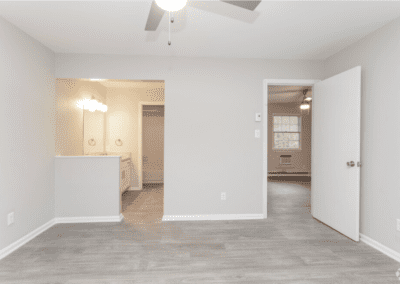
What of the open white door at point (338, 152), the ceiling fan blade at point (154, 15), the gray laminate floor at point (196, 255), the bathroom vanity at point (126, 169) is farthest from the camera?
the bathroom vanity at point (126, 169)

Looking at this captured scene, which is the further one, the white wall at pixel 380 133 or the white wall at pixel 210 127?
the white wall at pixel 210 127

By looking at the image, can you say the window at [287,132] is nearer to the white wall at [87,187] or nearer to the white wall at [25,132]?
the white wall at [87,187]

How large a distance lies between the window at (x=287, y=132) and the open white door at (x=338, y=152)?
444 centimetres

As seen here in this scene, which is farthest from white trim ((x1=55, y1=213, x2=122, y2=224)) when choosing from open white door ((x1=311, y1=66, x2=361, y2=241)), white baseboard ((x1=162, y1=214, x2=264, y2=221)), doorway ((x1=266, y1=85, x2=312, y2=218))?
doorway ((x1=266, y1=85, x2=312, y2=218))

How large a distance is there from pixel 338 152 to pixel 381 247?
3.51 ft

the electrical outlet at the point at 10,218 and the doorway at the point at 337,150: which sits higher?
the doorway at the point at 337,150

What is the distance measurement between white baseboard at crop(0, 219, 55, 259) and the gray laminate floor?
0.21ft

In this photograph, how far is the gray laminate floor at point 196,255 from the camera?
1839 mm

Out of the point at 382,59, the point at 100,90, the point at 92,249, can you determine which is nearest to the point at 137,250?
the point at 92,249

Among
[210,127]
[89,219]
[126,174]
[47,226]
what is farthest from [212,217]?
[126,174]

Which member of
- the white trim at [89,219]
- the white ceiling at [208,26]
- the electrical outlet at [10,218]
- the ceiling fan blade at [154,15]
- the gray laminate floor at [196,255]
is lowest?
the gray laminate floor at [196,255]

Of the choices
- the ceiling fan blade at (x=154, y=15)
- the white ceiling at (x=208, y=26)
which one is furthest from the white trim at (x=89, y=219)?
the ceiling fan blade at (x=154, y=15)

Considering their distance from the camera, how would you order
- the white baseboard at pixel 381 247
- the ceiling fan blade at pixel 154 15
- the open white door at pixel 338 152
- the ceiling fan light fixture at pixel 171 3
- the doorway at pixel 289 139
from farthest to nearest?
the doorway at pixel 289 139, the open white door at pixel 338 152, the white baseboard at pixel 381 247, the ceiling fan blade at pixel 154 15, the ceiling fan light fixture at pixel 171 3

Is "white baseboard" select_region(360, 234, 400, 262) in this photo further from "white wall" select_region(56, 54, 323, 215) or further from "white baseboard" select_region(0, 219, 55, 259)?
"white baseboard" select_region(0, 219, 55, 259)
